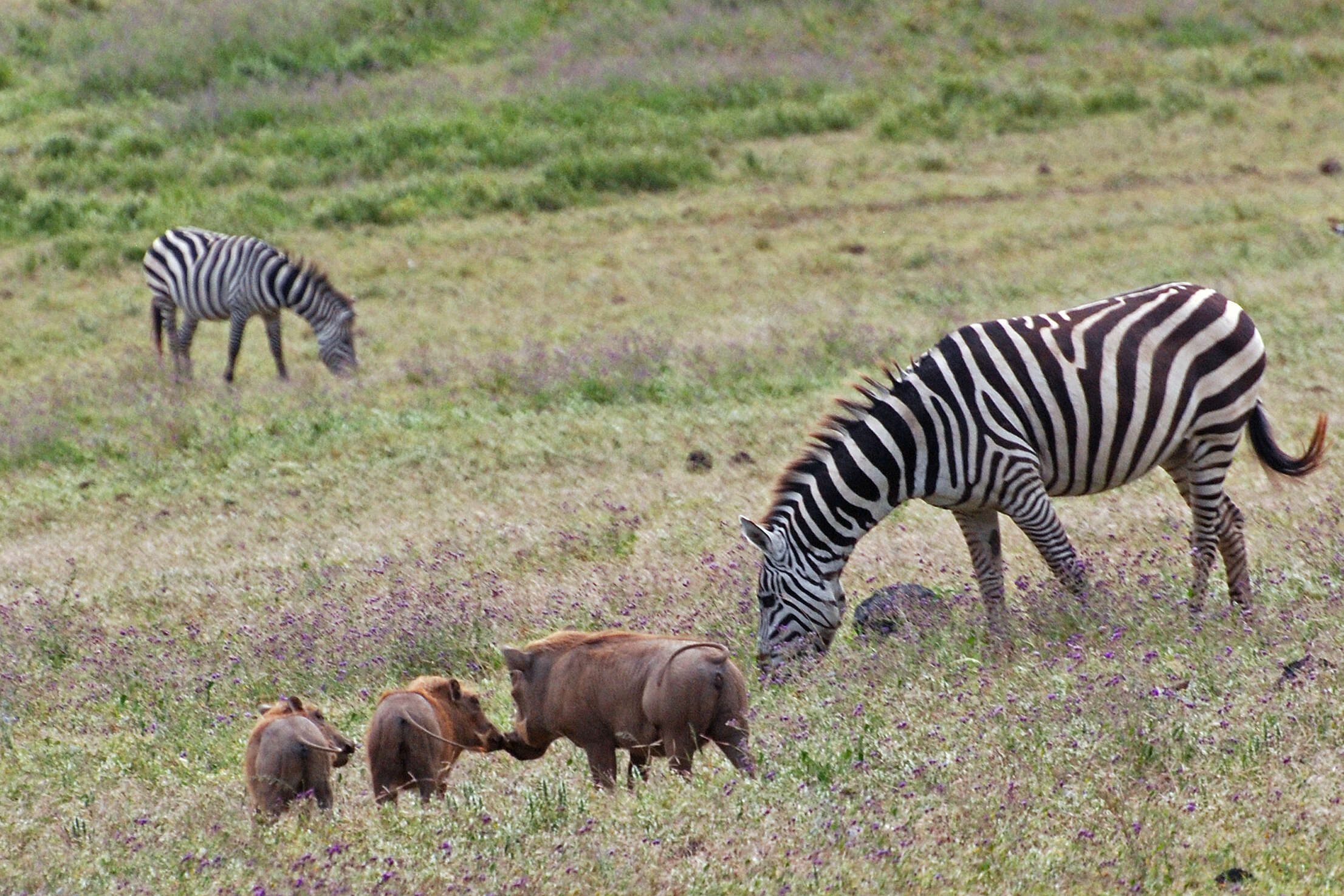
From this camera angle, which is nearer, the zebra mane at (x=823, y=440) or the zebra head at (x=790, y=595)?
the zebra head at (x=790, y=595)

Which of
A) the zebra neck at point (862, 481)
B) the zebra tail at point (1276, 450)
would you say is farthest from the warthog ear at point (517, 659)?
the zebra tail at point (1276, 450)

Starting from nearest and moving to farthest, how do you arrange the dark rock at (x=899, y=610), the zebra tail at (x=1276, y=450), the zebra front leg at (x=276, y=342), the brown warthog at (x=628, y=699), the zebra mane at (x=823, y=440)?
the brown warthog at (x=628, y=699) → the dark rock at (x=899, y=610) → the zebra mane at (x=823, y=440) → the zebra tail at (x=1276, y=450) → the zebra front leg at (x=276, y=342)

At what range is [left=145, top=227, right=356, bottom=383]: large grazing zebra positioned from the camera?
60.4 feet

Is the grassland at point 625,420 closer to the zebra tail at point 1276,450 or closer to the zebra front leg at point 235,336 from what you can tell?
the zebra tail at point 1276,450

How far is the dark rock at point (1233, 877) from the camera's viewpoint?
442cm

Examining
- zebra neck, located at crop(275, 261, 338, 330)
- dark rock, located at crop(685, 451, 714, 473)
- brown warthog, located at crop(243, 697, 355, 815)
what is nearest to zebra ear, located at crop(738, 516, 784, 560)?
brown warthog, located at crop(243, 697, 355, 815)

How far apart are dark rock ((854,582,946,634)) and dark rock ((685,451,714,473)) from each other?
4354 millimetres

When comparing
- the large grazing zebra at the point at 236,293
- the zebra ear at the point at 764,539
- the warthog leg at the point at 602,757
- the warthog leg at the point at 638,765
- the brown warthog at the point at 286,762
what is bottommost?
the large grazing zebra at the point at 236,293

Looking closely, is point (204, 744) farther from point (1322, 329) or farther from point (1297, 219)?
point (1297, 219)

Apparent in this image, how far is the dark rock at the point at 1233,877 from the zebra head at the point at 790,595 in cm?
300

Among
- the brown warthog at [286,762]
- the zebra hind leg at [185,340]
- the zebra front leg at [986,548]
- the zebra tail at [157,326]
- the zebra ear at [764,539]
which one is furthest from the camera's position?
the zebra tail at [157,326]

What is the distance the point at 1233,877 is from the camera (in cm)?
444

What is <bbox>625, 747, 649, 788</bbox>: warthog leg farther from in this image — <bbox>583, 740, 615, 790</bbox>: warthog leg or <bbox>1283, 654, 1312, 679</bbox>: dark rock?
<bbox>1283, 654, 1312, 679</bbox>: dark rock

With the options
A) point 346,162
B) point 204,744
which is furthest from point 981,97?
point 204,744
